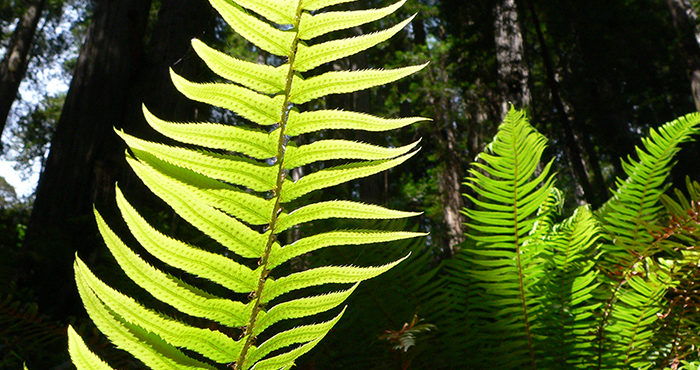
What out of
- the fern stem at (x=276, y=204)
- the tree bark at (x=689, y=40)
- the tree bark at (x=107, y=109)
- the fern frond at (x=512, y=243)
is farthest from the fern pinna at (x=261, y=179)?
the tree bark at (x=689, y=40)

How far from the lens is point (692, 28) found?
894 cm

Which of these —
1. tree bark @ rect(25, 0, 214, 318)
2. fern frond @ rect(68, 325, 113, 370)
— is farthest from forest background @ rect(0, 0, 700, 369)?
fern frond @ rect(68, 325, 113, 370)

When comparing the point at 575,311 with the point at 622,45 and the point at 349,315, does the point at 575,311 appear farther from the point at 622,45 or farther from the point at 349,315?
the point at 622,45

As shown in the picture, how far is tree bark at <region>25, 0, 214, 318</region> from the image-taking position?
267 centimetres

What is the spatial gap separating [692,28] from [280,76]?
1086 centimetres

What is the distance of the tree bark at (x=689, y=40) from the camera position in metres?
8.15

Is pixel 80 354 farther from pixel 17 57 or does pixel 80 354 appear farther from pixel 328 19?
pixel 17 57

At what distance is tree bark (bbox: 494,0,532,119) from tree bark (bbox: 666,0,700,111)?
3.08m

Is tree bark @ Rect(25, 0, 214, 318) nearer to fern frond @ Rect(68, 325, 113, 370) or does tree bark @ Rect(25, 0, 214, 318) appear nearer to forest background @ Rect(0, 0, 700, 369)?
forest background @ Rect(0, 0, 700, 369)

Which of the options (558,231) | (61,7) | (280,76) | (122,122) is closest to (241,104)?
(280,76)

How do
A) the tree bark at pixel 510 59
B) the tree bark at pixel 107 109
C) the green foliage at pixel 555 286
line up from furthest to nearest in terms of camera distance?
1. the tree bark at pixel 510 59
2. the tree bark at pixel 107 109
3. the green foliage at pixel 555 286

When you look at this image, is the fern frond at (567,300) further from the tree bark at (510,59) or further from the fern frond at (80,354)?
the tree bark at (510,59)

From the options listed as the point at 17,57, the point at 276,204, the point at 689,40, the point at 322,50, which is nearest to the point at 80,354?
the point at 276,204

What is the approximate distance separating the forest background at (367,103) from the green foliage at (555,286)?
0.35 feet
